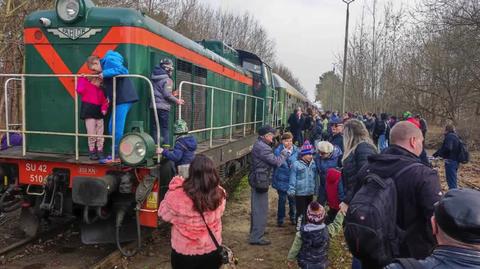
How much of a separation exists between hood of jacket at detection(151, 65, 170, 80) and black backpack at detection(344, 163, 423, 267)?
3.39 meters

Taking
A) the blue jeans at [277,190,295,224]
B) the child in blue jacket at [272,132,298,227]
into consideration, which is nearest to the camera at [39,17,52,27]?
the child in blue jacket at [272,132,298,227]

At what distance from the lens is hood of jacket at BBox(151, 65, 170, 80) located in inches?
213

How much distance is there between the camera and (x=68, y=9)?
5301mm

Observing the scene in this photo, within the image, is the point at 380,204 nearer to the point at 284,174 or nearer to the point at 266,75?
the point at 284,174

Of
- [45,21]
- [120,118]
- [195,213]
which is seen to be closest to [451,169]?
[120,118]

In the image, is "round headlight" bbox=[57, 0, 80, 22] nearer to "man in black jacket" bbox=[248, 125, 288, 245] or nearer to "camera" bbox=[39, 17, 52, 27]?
"camera" bbox=[39, 17, 52, 27]

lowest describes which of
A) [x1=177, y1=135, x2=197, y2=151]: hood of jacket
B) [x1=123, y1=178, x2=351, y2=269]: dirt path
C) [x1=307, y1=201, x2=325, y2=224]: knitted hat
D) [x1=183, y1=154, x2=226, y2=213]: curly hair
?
[x1=123, y1=178, x2=351, y2=269]: dirt path

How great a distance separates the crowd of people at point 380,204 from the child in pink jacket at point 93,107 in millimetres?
2158

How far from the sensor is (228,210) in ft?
26.0

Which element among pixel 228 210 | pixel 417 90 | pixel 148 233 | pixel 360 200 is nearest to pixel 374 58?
pixel 417 90

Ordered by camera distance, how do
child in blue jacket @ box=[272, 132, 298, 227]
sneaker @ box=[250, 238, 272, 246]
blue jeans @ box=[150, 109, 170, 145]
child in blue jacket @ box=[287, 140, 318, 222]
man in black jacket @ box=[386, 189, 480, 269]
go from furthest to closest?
1. child in blue jacket @ box=[272, 132, 298, 227]
2. child in blue jacket @ box=[287, 140, 318, 222]
3. sneaker @ box=[250, 238, 272, 246]
4. blue jeans @ box=[150, 109, 170, 145]
5. man in black jacket @ box=[386, 189, 480, 269]

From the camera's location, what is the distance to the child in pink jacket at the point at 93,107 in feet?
16.4

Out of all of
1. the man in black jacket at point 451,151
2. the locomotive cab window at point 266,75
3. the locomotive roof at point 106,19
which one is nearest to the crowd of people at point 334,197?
the locomotive roof at point 106,19

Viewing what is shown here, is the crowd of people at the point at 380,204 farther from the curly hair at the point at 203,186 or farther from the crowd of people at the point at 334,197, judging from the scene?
the curly hair at the point at 203,186
